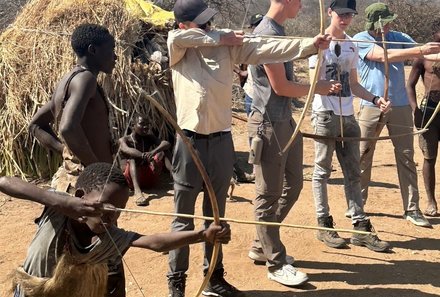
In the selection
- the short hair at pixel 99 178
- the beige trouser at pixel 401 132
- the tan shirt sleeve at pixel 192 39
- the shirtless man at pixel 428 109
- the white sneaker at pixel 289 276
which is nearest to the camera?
the short hair at pixel 99 178

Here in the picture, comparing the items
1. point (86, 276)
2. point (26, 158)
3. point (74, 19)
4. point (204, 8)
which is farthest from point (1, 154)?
point (86, 276)

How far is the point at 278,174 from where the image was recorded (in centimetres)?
459

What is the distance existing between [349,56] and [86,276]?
3.12 metres

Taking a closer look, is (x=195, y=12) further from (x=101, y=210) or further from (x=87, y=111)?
(x=101, y=210)

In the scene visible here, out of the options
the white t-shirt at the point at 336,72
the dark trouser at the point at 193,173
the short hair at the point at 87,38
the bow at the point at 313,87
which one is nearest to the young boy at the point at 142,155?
the white t-shirt at the point at 336,72

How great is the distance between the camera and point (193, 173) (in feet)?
13.7

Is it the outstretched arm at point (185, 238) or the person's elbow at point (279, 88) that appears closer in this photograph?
the outstretched arm at point (185, 238)

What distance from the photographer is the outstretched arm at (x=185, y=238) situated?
2.81m

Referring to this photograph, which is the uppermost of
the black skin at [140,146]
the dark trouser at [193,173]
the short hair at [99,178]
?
the short hair at [99,178]

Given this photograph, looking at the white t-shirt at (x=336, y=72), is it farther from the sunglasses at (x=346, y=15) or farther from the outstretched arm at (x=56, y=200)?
the outstretched arm at (x=56, y=200)

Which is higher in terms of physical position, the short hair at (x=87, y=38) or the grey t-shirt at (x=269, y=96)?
the short hair at (x=87, y=38)

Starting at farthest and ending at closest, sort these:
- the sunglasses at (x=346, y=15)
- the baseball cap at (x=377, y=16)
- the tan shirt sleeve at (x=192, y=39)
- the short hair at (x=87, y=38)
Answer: the baseball cap at (x=377, y=16)
the sunglasses at (x=346, y=15)
the tan shirt sleeve at (x=192, y=39)
the short hair at (x=87, y=38)

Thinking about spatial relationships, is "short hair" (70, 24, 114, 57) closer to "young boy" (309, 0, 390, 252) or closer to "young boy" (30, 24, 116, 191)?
"young boy" (30, 24, 116, 191)

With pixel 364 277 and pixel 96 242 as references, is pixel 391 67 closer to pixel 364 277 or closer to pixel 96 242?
pixel 364 277
